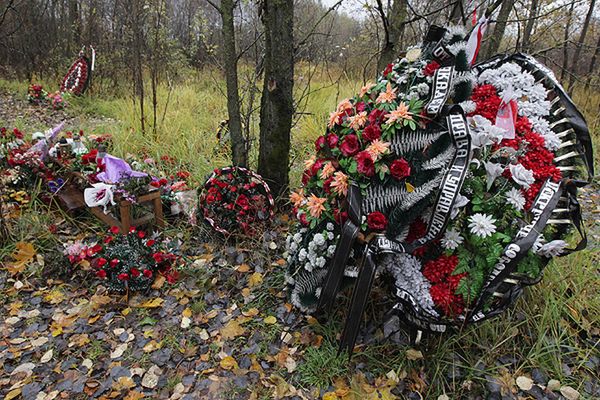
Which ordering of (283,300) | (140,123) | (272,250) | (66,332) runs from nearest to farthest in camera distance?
(66,332) < (283,300) < (272,250) < (140,123)

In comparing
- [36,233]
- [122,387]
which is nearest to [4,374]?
[122,387]

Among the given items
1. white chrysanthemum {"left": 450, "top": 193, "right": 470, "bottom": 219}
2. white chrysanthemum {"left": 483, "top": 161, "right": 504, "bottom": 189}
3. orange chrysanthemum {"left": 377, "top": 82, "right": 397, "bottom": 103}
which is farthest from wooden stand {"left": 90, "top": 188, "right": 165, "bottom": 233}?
white chrysanthemum {"left": 483, "top": 161, "right": 504, "bottom": 189}

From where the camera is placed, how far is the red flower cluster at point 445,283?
1939 mm

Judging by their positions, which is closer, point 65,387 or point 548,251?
point 548,251

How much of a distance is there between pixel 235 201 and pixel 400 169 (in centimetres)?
156

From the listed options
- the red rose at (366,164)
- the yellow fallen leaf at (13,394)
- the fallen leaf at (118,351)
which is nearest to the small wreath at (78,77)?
the fallen leaf at (118,351)

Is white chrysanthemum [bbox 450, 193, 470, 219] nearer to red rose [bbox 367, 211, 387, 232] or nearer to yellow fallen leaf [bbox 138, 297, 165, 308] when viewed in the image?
red rose [bbox 367, 211, 387, 232]

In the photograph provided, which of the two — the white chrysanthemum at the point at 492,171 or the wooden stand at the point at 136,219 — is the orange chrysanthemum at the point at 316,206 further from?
the wooden stand at the point at 136,219

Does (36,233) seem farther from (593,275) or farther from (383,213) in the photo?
(593,275)

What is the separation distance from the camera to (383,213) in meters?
2.09

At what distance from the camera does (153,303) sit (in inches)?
104

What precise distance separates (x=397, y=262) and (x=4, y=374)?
2.20 meters

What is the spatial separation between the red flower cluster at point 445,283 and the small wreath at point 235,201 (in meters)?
1.55

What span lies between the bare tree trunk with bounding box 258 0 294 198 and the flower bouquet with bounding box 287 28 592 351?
3.38 ft
